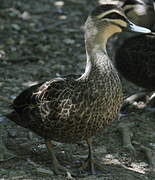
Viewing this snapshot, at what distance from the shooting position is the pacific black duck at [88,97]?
5.08 meters

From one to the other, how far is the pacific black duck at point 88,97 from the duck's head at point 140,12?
3709mm

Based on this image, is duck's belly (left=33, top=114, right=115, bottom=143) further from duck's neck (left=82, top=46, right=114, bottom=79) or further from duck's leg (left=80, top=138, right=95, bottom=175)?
duck's neck (left=82, top=46, right=114, bottom=79)

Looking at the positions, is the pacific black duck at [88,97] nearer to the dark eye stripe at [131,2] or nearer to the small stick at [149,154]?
the small stick at [149,154]

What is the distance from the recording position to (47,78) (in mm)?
8211

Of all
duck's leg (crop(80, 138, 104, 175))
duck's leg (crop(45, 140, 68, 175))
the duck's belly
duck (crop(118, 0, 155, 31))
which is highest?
the duck's belly

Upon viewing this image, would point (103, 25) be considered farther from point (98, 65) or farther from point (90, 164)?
point (90, 164)

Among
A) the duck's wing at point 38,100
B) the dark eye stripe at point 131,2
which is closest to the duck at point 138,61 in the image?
the dark eye stripe at point 131,2

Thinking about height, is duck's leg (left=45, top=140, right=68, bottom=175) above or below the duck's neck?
below

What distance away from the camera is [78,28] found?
1031 centimetres

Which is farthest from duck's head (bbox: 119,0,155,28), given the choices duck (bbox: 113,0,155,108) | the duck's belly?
the duck's belly

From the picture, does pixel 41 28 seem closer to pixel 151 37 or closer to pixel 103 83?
pixel 151 37

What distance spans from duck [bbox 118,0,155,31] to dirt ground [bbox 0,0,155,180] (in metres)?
1.01

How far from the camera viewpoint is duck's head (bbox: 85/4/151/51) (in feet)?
17.0

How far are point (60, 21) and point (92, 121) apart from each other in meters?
5.65
